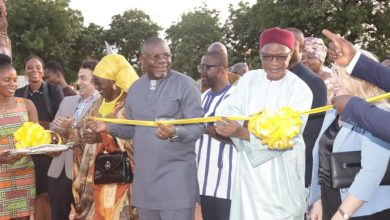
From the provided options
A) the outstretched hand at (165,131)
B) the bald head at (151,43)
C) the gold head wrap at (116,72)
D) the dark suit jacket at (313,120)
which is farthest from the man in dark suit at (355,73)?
the gold head wrap at (116,72)

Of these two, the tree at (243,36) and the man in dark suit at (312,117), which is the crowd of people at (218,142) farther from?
the tree at (243,36)

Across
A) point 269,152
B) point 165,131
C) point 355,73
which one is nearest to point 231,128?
point 269,152

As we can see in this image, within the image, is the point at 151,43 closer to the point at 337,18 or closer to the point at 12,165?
the point at 12,165

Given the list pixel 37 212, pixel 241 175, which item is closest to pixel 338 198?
pixel 241 175

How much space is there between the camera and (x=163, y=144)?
4180mm

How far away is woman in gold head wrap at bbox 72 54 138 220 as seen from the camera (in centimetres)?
479

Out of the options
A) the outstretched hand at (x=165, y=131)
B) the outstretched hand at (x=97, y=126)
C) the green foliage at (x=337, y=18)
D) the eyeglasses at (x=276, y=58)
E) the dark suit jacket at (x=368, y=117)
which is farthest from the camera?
the green foliage at (x=337, y=18)

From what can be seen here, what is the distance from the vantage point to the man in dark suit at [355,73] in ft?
8.50

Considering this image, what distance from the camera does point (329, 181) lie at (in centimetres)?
353

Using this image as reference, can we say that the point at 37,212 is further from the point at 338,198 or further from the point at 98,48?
the point at 98,48

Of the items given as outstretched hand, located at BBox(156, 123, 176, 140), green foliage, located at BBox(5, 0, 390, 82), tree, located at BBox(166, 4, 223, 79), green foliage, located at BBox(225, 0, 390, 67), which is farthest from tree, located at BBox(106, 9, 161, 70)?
outstretched hand, located at BBox(156, 123, 176, 140)

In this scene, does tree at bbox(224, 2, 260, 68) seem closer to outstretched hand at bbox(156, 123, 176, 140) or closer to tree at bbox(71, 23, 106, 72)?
tree at bbox(71, 23, 106, 72)

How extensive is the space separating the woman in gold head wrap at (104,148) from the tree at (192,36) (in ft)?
148

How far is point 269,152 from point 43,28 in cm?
5226
